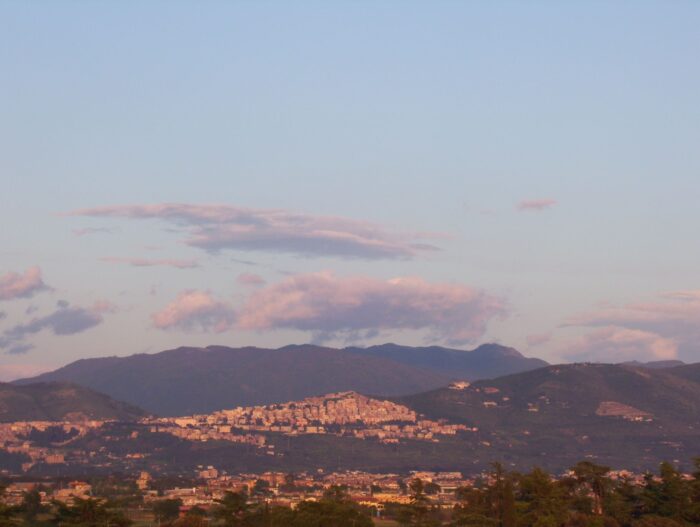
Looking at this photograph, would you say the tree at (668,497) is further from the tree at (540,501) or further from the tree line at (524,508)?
the tree at (540,501)

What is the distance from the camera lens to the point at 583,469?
13325cm

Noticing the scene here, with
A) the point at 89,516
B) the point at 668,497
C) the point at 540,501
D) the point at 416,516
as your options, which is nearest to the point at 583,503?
the point at 540,501

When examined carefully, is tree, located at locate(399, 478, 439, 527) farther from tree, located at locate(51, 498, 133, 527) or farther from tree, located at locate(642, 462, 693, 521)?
tree, located at locate(51, 498, 133, 527)

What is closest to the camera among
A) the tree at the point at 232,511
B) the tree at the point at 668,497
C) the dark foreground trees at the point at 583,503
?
the dark foreground trees at the point at 583,503

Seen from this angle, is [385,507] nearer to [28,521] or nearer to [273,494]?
[273,494]

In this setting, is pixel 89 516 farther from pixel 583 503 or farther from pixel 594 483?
pixel 594 483

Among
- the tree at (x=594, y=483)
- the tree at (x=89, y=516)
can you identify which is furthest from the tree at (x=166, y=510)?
A: the tree at (x=594, y=483)

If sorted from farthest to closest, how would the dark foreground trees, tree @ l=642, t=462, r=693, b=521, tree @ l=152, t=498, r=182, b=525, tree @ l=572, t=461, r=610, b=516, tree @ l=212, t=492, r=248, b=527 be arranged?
tree @ l=152, t=498, r=182, b=525
tree @ l=572, t=461, r=610, b=516
tree @ l=642, t=462, r=693, b=521
tree @ l=212, t=492, r=248, b=527
the dark foreground trees

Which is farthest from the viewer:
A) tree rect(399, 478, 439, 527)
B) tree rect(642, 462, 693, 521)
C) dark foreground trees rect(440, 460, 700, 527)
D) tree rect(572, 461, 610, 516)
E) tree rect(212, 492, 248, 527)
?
tree rect(572, 461, 610, 516)

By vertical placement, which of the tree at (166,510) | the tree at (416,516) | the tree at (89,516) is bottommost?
the tree at (166,510)

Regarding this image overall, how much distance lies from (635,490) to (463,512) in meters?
30.5

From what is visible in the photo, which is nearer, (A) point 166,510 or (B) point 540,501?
(B) point 540,501

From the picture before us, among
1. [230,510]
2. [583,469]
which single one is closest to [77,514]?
[230,510]

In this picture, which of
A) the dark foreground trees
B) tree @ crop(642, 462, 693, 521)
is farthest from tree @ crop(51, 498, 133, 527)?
tree @ crop(642, 462, 693, 521)
